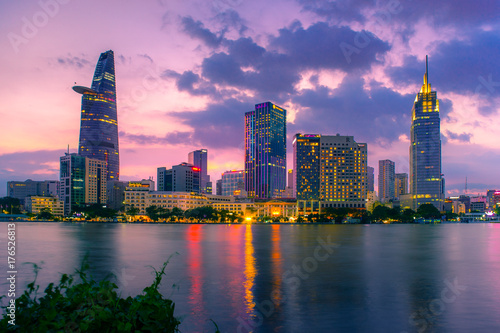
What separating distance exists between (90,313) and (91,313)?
1.8 inches

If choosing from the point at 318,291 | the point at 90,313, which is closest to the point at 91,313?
the point at 90,313

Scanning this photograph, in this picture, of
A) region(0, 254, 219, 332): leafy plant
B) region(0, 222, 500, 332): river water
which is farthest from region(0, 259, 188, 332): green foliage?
region(0, 222, 500, 332): river water

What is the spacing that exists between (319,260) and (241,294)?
22131mm

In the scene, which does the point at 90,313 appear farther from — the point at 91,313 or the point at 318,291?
the point at 318,291

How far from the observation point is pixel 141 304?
21.8 feet

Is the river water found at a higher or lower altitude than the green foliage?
lower

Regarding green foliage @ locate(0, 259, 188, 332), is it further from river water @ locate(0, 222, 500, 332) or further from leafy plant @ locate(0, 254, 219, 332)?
river water @ locate(0, 222, 500, 332)

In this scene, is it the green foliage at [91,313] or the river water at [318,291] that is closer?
the green foliage at [91,313]

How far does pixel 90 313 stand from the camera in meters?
6.43

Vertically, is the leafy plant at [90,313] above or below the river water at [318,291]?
above

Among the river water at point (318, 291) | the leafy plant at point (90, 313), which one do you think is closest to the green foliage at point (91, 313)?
the leafy plant at point (90, 313)

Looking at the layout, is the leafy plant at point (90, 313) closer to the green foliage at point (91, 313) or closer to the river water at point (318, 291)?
the green foliage at point (91, 313)

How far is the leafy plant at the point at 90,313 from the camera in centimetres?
629

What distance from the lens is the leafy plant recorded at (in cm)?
629
